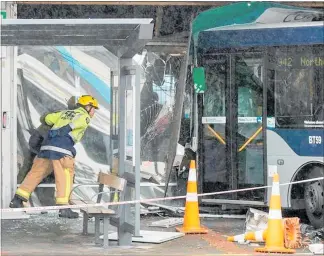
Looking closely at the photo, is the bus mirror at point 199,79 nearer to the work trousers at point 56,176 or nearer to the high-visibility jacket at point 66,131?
the high-visibility jacket at point 66,131

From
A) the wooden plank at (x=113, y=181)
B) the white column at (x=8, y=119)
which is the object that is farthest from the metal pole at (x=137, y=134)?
the white column at (x=8, y=119)

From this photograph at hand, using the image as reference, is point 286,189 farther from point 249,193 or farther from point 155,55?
point 155,55

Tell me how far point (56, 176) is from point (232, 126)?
282 cm

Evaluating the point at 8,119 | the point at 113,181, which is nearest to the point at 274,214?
the point at 113,181

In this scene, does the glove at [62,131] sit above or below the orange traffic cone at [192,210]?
above

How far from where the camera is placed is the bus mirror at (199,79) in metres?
15.6

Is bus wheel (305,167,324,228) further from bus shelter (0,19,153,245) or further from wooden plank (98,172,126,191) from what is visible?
wooden plank (98,172,126,191)

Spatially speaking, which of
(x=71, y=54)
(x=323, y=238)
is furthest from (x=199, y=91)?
(x=323, y=238)

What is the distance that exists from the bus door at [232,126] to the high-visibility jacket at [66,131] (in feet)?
7.24

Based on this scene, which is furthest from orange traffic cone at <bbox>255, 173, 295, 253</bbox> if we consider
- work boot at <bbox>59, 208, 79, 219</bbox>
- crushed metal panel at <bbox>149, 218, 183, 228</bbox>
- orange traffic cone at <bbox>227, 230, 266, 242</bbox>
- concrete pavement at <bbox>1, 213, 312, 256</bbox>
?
work boot at <bbox>59, 208, 79, 219</bbox>

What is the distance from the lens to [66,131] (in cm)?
1435

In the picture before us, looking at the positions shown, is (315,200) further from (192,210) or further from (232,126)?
(232,126)

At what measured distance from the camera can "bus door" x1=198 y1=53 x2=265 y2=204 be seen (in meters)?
15.1

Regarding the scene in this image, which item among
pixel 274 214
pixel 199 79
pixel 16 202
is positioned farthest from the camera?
pixel 199 79
